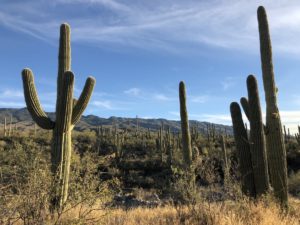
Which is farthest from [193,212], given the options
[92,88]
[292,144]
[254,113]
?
[292,144]

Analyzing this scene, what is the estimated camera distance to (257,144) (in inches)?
476

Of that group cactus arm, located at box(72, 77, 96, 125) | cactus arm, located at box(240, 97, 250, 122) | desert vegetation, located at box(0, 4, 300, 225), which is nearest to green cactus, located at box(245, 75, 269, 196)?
desert vegetation, located at box(0, 4, 300, 225)

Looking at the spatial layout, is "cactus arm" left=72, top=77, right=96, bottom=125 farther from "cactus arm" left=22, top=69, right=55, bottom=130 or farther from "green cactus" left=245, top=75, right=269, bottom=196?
"green cactus" left=245, top=75, right=269, bottom=196

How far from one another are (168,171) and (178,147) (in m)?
3.62

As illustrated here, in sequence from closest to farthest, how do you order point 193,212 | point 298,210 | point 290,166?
point 193,212 → point 298,210 → point 290,166

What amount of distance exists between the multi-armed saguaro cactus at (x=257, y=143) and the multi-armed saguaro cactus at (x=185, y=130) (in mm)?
5317

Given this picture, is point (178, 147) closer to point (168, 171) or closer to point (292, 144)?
point (168, 171)

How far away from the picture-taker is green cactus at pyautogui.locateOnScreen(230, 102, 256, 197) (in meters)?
12.2

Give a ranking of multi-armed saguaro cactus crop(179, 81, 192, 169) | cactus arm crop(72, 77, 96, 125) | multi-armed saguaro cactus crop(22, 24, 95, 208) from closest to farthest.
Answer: multi-armed saguaro cactus crop(22, 24, 95, 208) → cactus arm crop(72, 77, 96, 125) → multi-armed saguaro cactus crop(179, 81, 192, 169)

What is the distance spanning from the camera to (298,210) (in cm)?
1098

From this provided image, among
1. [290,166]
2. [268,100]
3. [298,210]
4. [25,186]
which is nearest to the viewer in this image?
[25,186]

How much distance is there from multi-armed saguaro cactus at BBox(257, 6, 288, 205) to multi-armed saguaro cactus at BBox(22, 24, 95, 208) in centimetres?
499

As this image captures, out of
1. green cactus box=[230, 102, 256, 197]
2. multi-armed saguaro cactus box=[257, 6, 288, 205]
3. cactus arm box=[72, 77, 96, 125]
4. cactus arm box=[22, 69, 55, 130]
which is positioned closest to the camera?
multi-armed saguaro cactus box=[257, 6, 288, 205]

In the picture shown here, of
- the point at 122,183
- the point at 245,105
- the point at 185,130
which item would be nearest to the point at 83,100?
the point at 122,183
